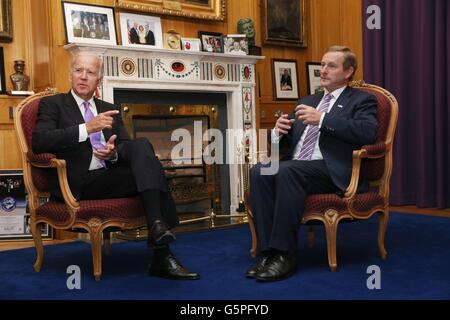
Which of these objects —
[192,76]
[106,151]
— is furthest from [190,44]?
[106,151]

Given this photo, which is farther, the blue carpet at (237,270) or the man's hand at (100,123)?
the man's hand at (100,123)

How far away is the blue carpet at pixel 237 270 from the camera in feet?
7.81

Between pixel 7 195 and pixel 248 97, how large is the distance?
2.07 metres

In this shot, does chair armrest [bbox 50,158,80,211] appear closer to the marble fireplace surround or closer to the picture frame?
the marble fireplace surround

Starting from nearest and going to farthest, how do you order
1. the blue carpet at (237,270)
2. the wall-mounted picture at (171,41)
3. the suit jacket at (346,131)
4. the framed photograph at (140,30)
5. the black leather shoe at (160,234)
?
1. the blue carpet at (237,270)
2. the black leather shoe at (160,234)
3. the suit jacket at (346,131)
4. the framed photograph at (140,30)
5. the wall-mounted picture at (171,41)

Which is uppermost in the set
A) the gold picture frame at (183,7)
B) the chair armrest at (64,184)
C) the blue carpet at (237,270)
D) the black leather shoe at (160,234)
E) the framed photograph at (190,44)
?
the gold picture frame at (183,7)

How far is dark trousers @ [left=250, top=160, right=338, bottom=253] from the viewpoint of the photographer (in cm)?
262

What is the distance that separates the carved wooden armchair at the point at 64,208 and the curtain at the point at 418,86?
118 inches

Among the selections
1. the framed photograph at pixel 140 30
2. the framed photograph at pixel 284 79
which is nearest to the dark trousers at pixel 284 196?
the framed photograph at pixel 140 30

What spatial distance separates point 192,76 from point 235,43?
1.70 ft

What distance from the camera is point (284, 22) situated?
5.51 m

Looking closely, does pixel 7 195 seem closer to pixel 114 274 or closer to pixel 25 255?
pixel 25 255

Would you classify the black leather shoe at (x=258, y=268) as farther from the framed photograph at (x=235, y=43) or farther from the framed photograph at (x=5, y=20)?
the framed photograph at (x=5, y=20)

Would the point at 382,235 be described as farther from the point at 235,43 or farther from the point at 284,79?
the point at 284,79
